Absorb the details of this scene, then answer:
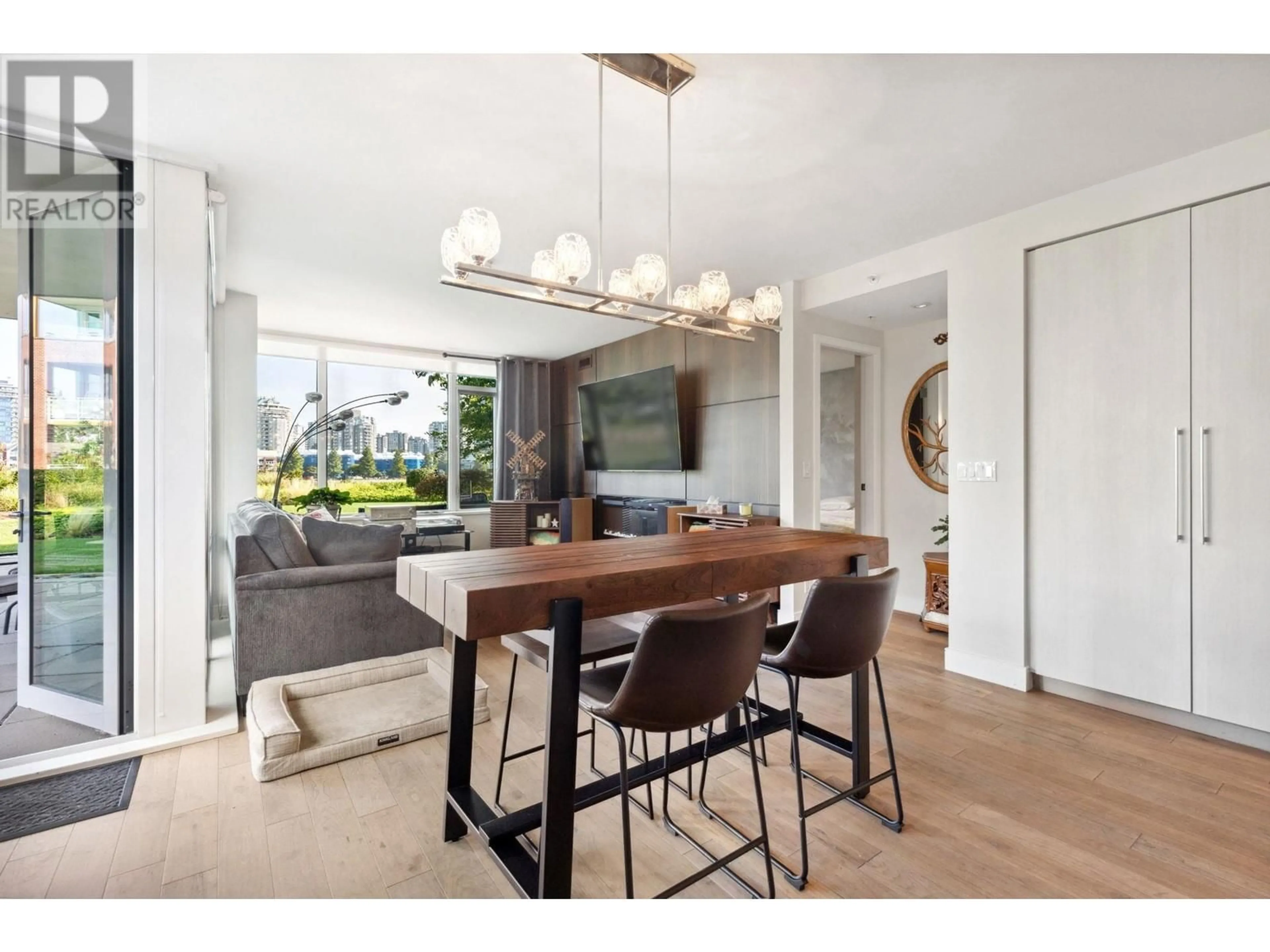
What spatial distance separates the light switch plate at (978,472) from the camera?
10.1ft

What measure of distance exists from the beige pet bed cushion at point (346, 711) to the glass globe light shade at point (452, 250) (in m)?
1.70

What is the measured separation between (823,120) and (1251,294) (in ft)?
6.20

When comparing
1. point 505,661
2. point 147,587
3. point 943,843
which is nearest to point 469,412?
point 505,661

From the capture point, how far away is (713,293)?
233cm

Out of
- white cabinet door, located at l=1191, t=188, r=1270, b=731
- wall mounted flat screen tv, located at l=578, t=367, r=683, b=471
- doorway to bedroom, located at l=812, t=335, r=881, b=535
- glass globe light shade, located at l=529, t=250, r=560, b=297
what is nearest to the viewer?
glass globe light shade, located at l=529, t=250, r=560, b=297

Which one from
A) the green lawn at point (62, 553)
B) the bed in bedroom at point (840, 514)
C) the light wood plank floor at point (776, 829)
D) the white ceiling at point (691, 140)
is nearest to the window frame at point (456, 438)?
the white ceiling at point (691, 140)

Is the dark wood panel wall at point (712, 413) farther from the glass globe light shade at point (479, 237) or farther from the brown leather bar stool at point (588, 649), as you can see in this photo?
the glass globe light shade at point (479, 237)

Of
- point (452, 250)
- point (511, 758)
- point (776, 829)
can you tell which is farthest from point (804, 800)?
point (452, 250)

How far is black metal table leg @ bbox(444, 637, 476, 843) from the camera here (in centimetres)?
168

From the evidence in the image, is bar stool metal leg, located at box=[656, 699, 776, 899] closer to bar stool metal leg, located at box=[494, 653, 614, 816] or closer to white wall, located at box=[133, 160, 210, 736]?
bar stool metal leg, located at box=[494, 653, 614, 816]

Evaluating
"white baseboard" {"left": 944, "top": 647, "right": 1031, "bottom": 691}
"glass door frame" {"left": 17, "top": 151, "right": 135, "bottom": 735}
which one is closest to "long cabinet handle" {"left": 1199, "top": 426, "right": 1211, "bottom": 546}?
"white baseboard" {"left": 944, "top": 647, "right": 1031, "bottom": 691}

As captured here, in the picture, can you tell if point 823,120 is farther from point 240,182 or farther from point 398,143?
point 240,182

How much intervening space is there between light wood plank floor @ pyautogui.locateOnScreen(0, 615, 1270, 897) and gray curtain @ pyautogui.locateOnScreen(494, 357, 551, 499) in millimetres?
4535

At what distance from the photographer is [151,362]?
7.84 ft
